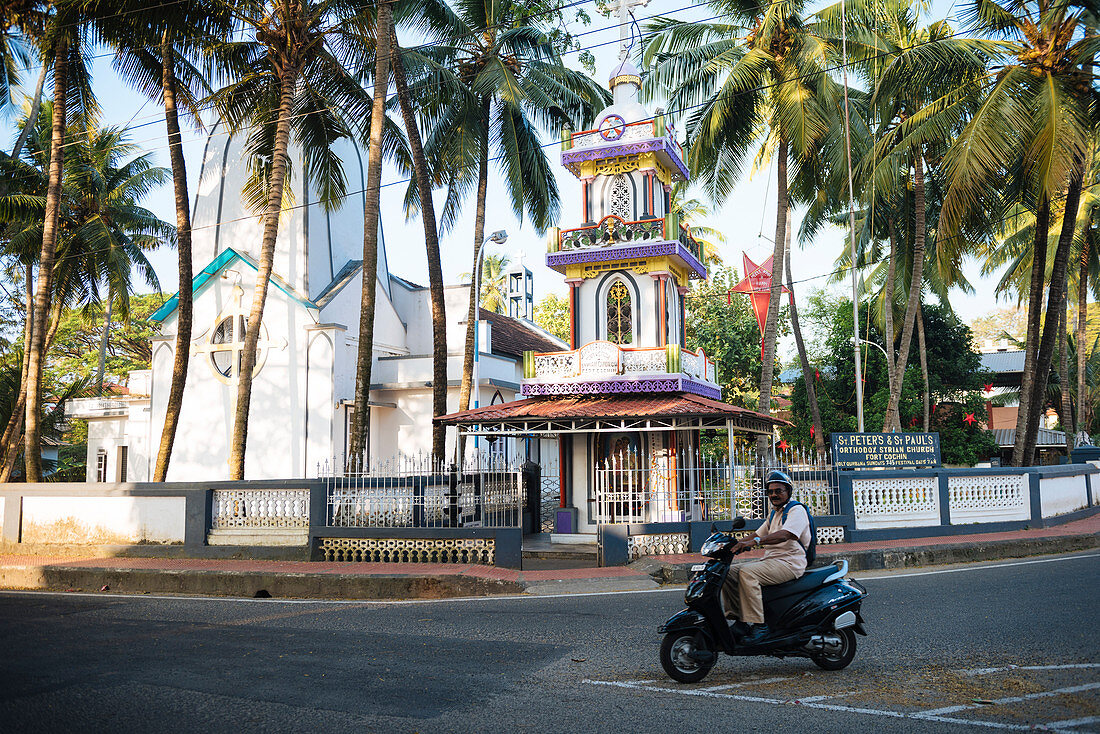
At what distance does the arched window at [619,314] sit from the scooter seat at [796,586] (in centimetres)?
1167

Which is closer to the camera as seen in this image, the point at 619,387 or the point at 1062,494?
the point at 619,387

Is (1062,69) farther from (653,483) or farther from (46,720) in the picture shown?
(46,720)

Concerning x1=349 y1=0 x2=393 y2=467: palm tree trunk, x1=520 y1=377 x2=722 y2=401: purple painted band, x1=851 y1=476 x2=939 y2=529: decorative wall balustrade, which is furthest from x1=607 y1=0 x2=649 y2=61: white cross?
x1=851 y1=476 x2=939 y2=529: decorative wall balustrade

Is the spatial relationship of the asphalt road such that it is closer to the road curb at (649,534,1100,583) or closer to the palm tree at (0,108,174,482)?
the road curb at (649,534,1100,583)

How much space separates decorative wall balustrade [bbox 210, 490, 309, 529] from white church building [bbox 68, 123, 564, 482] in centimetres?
816

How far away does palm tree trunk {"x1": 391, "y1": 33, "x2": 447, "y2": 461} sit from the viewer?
1823 centimetres

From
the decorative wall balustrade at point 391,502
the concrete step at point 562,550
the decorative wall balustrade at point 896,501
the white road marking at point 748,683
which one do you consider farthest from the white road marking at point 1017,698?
the decorative wall balustrade at point 896,501

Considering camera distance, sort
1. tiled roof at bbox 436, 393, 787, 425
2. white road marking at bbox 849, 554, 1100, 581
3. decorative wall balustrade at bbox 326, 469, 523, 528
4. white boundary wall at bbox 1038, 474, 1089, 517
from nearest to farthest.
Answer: white road marking at bbox 849, 554, 1100, 581
decorative wall balustrade at bbox 326, 469, 523, 528
tiled roof at bbox 436, 393, 787, 425
white boundary wall at bbox 1038, 474, 1089, 517

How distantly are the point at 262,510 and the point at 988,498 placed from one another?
14.0 meters

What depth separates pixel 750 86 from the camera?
19531 mm

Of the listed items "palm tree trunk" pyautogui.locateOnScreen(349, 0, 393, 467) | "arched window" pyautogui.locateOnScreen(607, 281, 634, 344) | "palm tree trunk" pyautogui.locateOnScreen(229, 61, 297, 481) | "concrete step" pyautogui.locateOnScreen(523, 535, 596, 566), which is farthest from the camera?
"arched window" pyautogui.locateOnScreen(607, 281, 634, 344)

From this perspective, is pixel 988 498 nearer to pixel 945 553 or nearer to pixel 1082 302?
pixel 945 553

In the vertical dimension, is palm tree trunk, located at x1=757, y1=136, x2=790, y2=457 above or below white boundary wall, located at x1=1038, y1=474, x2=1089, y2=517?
above

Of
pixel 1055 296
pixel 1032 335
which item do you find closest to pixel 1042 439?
pixel 1032 335
